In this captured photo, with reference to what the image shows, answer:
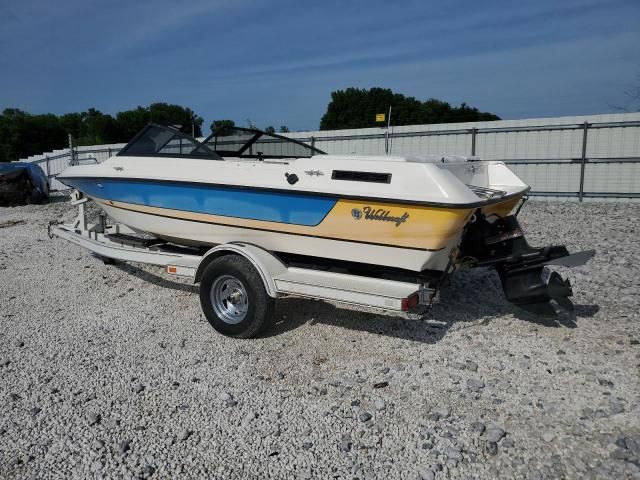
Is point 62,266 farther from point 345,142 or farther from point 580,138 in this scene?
point 580,138

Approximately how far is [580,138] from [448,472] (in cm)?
1091

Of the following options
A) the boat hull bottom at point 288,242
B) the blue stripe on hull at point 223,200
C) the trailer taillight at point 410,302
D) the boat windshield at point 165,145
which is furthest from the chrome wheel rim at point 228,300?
the trailer taillight at point 410,302

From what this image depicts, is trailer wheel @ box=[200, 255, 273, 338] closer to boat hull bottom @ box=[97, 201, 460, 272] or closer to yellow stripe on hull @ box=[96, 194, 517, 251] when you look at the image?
boat hull bottom @ box=[97, 201, 460, 272]

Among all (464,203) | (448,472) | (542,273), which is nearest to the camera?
(448,472)

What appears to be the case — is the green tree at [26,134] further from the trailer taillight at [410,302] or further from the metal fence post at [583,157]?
the trailer taillight at [410,302]

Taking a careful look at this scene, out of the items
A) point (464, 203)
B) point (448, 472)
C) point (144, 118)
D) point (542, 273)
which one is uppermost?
point (144, 118)

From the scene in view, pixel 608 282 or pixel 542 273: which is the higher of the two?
pixel 542 273

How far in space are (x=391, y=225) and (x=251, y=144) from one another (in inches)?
86.1

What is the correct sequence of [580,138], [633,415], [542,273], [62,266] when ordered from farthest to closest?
[580,138]
[62,266]
[542,273]
[633,415]

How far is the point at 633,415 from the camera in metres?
2.81

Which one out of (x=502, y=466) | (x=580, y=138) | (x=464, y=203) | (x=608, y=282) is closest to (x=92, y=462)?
(x=502, y=466)

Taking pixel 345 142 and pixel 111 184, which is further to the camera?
pixel 345 142

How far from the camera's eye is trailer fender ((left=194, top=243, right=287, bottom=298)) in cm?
378

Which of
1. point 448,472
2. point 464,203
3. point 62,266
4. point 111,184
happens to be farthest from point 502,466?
point 62,266
